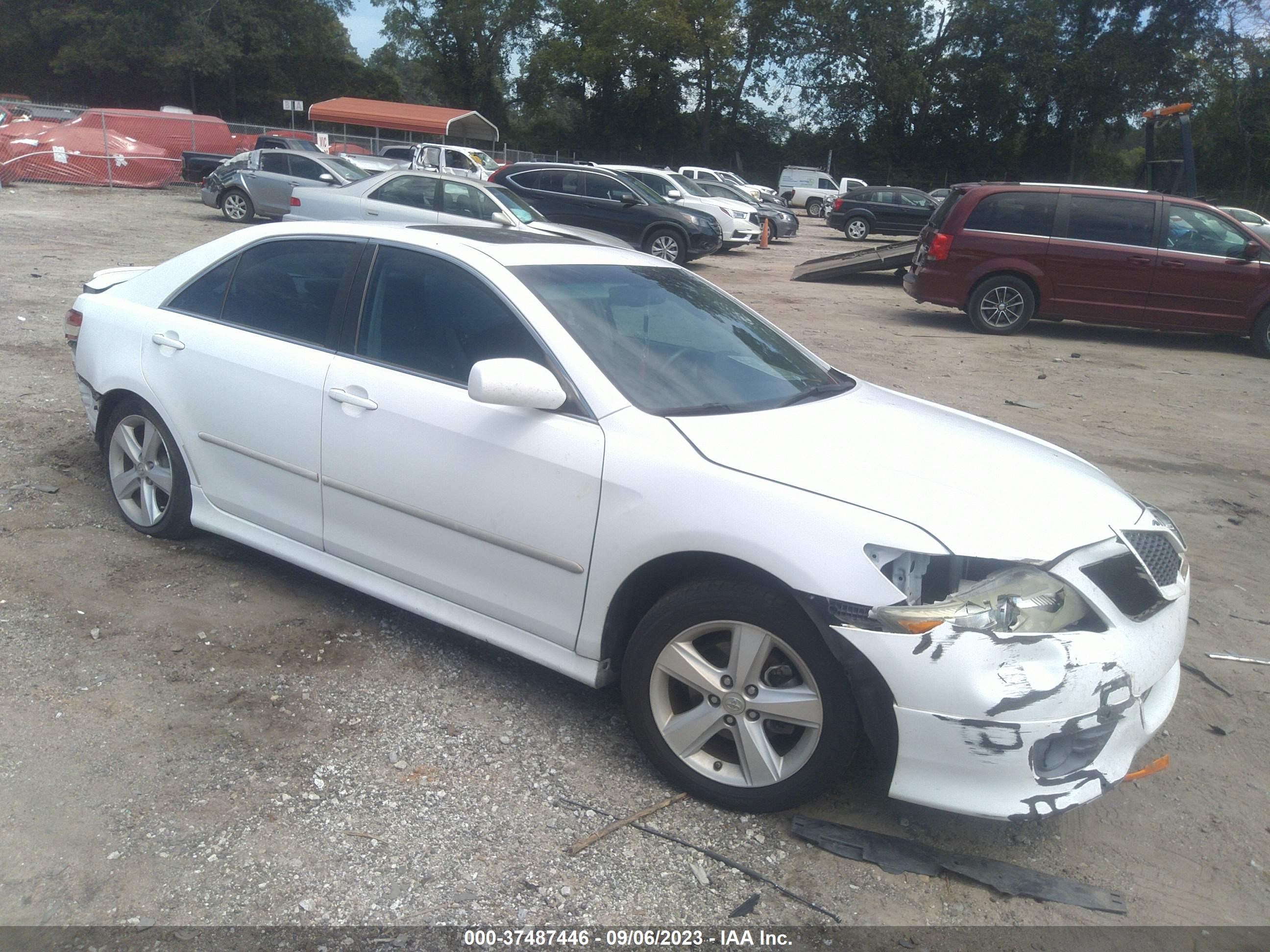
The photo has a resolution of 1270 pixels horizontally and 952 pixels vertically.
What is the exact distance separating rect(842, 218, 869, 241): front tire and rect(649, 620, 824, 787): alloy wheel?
30.3 meters

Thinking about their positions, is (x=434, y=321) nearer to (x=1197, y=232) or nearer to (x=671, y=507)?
(x=671, y=507)

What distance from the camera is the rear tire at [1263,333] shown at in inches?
483

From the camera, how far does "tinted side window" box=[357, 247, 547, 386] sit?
3.59 meters

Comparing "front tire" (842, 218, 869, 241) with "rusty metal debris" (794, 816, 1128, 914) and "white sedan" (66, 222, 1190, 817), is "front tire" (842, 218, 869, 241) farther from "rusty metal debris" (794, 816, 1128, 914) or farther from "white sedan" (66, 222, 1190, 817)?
"rusty metal debris" (794, 816, 1128, 914)

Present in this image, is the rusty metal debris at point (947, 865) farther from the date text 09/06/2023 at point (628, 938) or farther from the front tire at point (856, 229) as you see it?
the front tire at point (856, 229)

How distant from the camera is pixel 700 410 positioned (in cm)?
341

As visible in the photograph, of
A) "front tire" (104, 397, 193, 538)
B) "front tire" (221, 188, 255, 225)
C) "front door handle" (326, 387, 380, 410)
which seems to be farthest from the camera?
→ "front tire" (221, 188, 255, 225)

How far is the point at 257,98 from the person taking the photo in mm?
55062

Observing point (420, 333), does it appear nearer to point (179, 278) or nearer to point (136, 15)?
point (179, 278)

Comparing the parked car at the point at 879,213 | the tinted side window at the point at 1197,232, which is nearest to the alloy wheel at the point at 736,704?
the tinted side window at the point at 1197,232

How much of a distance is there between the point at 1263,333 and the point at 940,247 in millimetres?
3982

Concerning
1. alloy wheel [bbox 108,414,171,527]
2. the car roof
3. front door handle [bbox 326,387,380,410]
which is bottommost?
alloy wheel [bbox 108,414,171,527]

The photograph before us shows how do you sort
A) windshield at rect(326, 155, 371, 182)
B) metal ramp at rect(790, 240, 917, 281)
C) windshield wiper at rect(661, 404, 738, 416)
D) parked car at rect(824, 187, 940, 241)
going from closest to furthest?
windshield wiper at rect(661, 404, 738, 416), metal ramp at rect(790, 240, 917, 281), windshield at rect(326, 155, 371, 182), parked car at rect(824, 187, 940, 241)

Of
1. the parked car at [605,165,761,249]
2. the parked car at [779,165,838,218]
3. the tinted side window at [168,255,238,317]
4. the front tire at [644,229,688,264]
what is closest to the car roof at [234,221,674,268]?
the tinted side window at [168,255,238,317]
